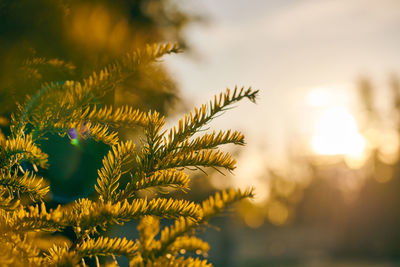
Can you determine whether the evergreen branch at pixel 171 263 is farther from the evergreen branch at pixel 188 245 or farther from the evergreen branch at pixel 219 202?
the evergreen branch at pixel 219 202

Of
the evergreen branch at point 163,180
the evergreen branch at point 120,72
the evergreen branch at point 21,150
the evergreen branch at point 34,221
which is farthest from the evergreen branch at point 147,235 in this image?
the evergreen branch at point 120,72

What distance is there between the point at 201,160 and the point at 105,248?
386mm

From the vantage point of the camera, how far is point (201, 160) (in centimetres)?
116

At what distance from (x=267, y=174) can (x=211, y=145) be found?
4950 centimetres

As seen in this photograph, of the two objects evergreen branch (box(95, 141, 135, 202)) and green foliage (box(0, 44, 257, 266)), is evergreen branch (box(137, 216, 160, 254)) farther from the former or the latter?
evergreen branch (box(95, 141, 135, 202))

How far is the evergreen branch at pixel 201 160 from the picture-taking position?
1.16 metres

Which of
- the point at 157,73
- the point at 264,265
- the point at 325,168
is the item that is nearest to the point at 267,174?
the point at 325,168

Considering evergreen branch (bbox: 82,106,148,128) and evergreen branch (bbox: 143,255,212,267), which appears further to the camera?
evergreen branch (bbox: 82,106,148,128)

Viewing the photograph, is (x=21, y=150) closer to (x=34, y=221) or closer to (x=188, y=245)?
(x=34, y=221)

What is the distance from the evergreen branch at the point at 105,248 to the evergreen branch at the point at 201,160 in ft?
0.86

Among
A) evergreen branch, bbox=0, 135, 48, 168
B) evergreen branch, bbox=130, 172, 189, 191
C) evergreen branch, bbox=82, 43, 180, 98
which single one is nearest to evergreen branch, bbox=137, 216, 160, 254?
evergreen branch, bbox=130, 172, 189, 191

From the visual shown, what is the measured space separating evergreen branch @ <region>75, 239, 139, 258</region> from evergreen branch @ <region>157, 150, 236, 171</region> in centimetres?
26

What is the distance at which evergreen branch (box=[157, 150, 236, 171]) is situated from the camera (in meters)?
1.16

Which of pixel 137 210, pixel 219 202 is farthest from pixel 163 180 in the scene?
pixel 219 202
